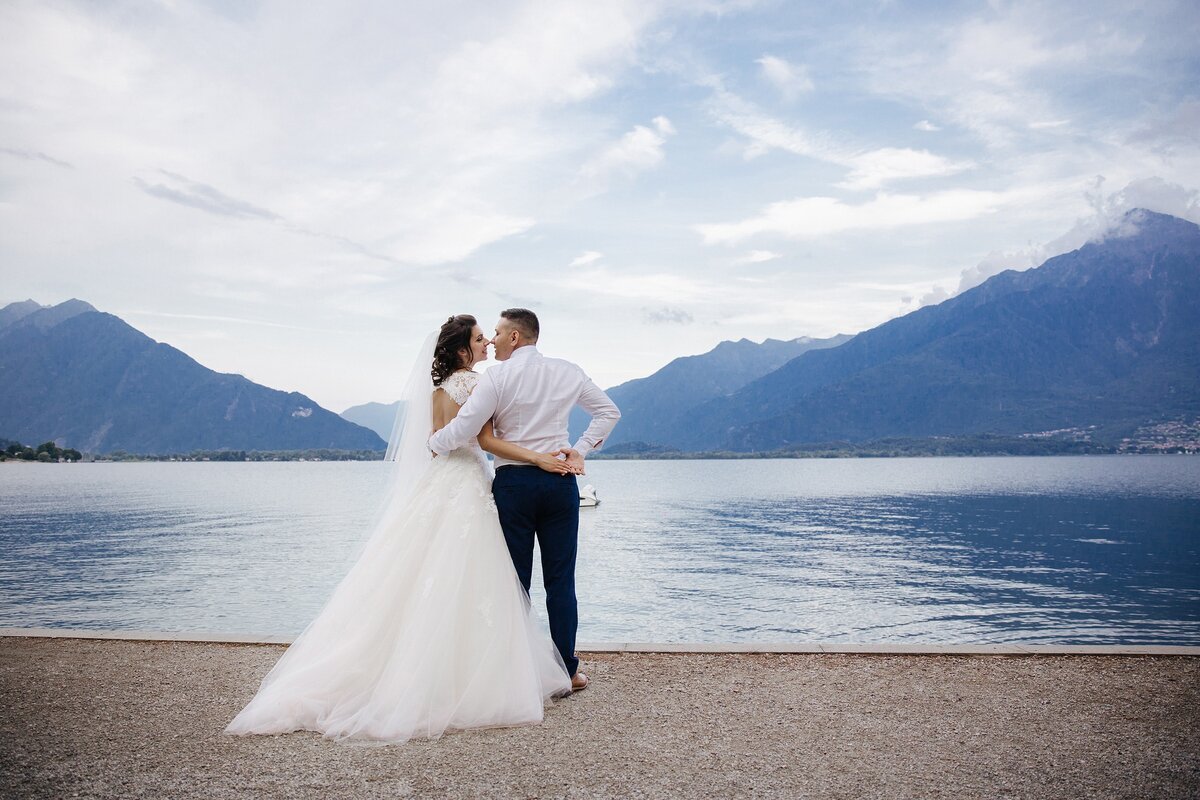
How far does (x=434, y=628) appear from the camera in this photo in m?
5.59

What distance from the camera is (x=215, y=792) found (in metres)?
4.25

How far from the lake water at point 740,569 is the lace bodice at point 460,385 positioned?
141 cm

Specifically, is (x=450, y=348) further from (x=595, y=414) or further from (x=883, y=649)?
(x=883, y=649)

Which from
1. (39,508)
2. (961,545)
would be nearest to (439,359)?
(961,545)

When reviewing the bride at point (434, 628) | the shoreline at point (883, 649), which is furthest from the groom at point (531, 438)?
the shoreline at point (883, 649)

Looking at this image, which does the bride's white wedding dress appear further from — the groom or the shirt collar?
the shirt collar

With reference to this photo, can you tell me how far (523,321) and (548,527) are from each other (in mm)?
1520

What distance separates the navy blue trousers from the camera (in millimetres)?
5844

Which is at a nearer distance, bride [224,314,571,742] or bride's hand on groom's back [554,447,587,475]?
bride [224,314,571,742]

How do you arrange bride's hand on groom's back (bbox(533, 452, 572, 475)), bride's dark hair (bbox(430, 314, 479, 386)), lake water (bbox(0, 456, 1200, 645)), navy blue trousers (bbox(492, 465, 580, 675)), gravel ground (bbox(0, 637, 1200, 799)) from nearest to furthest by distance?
1. gravel ground (bbox(0, 637, 1200, 799))
2. bride's hand on groom's back (bbox(533, 452, 572, 475))
3. navy blue trousers (bbox(492, 465, 580, 675))
4. bride's dark hair (bbox(430, 314, 479, 386))
5. lake water (bbox(0, 456, 1200, 645))

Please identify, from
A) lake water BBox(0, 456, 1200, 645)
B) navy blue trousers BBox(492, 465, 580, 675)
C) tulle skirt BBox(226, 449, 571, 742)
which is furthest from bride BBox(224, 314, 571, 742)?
lake water BBox(0, 456, 1200, 645)

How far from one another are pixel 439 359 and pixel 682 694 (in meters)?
3.13

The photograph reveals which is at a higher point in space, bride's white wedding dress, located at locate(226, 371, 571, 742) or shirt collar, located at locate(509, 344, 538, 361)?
shirt collar, located at locate(509, 344, 538, 361)

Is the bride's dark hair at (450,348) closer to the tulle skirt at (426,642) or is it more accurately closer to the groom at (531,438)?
the groom at (531,438)
